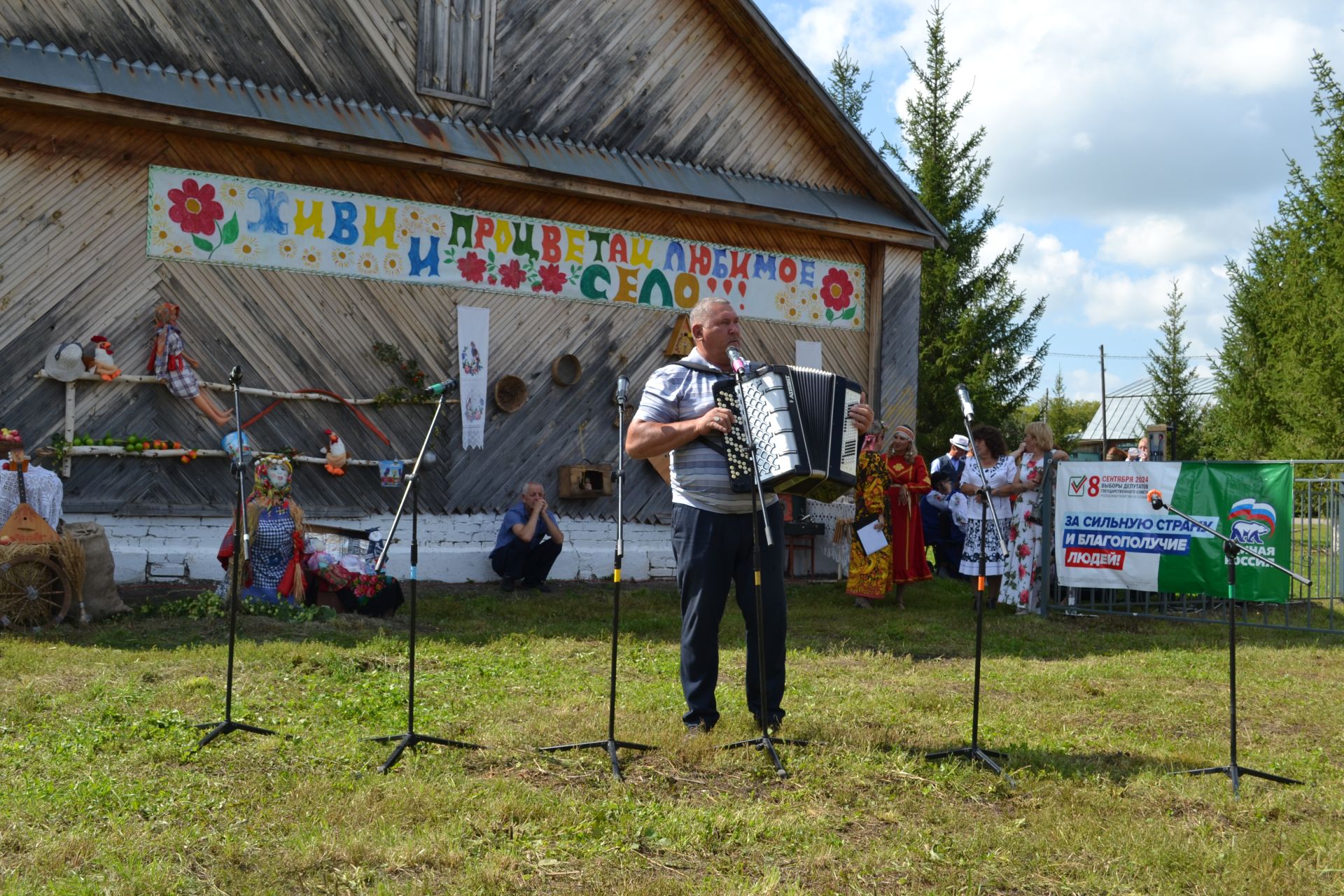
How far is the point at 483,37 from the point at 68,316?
16.8 feet

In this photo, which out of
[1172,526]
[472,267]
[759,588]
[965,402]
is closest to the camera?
[759,588]

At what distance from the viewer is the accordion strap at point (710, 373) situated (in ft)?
19.1

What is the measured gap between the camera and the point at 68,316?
10.3 m

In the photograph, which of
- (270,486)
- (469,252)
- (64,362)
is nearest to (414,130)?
(469,252)

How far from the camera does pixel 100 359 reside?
1033 cm

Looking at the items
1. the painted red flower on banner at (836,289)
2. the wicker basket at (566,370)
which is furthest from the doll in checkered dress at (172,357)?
the painted red flower on banner at (836,289)

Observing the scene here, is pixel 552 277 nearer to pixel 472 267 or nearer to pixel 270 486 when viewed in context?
pixel 472 267

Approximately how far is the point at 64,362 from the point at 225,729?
581 cm

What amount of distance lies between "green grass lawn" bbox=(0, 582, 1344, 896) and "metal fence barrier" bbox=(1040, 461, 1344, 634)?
8.88 ft

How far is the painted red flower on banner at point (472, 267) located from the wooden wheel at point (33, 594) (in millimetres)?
5176

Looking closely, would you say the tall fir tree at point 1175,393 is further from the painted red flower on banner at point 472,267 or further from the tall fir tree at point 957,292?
the painted red flower on banner at point 472,267

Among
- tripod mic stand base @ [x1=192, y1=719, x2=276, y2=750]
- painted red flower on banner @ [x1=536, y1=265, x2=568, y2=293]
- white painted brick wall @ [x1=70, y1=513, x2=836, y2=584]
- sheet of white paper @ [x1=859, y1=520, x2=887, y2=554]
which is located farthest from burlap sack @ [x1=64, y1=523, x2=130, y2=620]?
sheet of white paper @ [x1=859, y1=520, x2=887, y2=554]

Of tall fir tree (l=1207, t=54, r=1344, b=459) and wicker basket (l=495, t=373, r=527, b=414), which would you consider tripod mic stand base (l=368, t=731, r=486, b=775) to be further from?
tall fir tree (l=1207, t=54, r=1344, b=459)

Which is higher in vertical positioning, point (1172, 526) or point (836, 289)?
point (836, 289)
